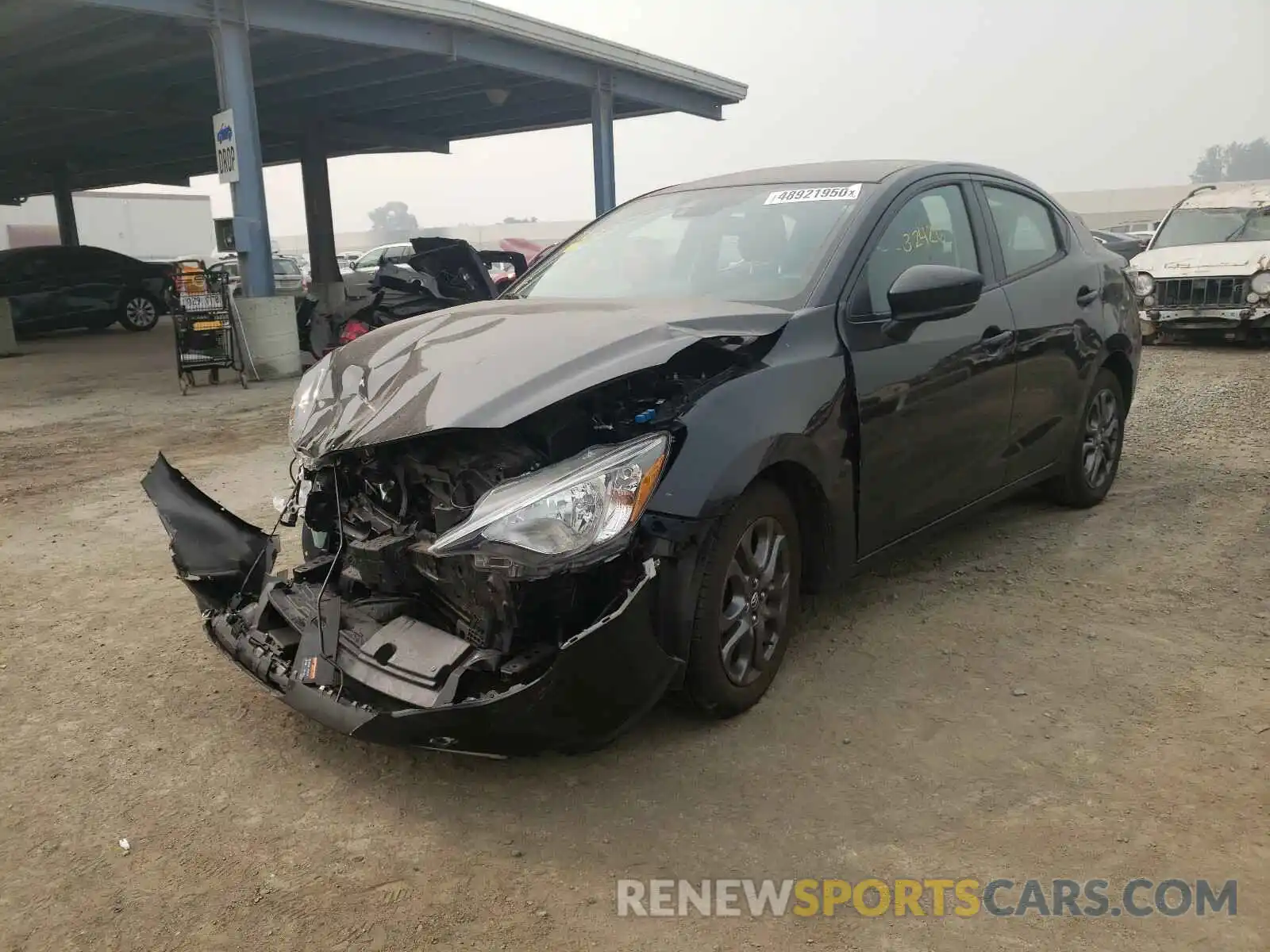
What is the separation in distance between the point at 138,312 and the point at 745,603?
63.2 ft

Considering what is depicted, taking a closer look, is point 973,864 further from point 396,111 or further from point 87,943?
point 396,111

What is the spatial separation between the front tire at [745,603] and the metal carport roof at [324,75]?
10446mm

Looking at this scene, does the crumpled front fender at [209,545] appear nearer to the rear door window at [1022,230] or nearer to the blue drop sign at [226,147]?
the rear door window at [1022,230]

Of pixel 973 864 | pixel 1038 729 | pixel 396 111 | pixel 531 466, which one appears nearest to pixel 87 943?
pixel 531 466

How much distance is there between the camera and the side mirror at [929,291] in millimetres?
3344

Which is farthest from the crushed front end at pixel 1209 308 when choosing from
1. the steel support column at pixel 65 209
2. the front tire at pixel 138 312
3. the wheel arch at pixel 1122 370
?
the steel support column at pixel 65 209

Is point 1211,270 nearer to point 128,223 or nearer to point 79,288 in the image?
point 79,288

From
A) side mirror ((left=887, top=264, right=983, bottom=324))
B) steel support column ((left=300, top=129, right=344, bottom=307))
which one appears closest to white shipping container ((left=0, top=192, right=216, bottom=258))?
steel support column ((left=300, top=129, right=344, bottom=307))

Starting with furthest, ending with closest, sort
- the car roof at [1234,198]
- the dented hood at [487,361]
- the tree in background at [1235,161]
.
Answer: the tree in background at [1235,161]
the car roof at [1234,198]
the dented hood at [487,361]

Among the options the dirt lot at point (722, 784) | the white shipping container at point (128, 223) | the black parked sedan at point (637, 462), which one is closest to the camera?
the dirt lot at point (722, 784)

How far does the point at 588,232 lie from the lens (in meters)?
4.57

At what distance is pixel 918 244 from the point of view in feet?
12.3

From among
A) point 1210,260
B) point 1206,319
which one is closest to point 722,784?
point 1206,319

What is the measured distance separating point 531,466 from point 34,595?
2.98 meters
